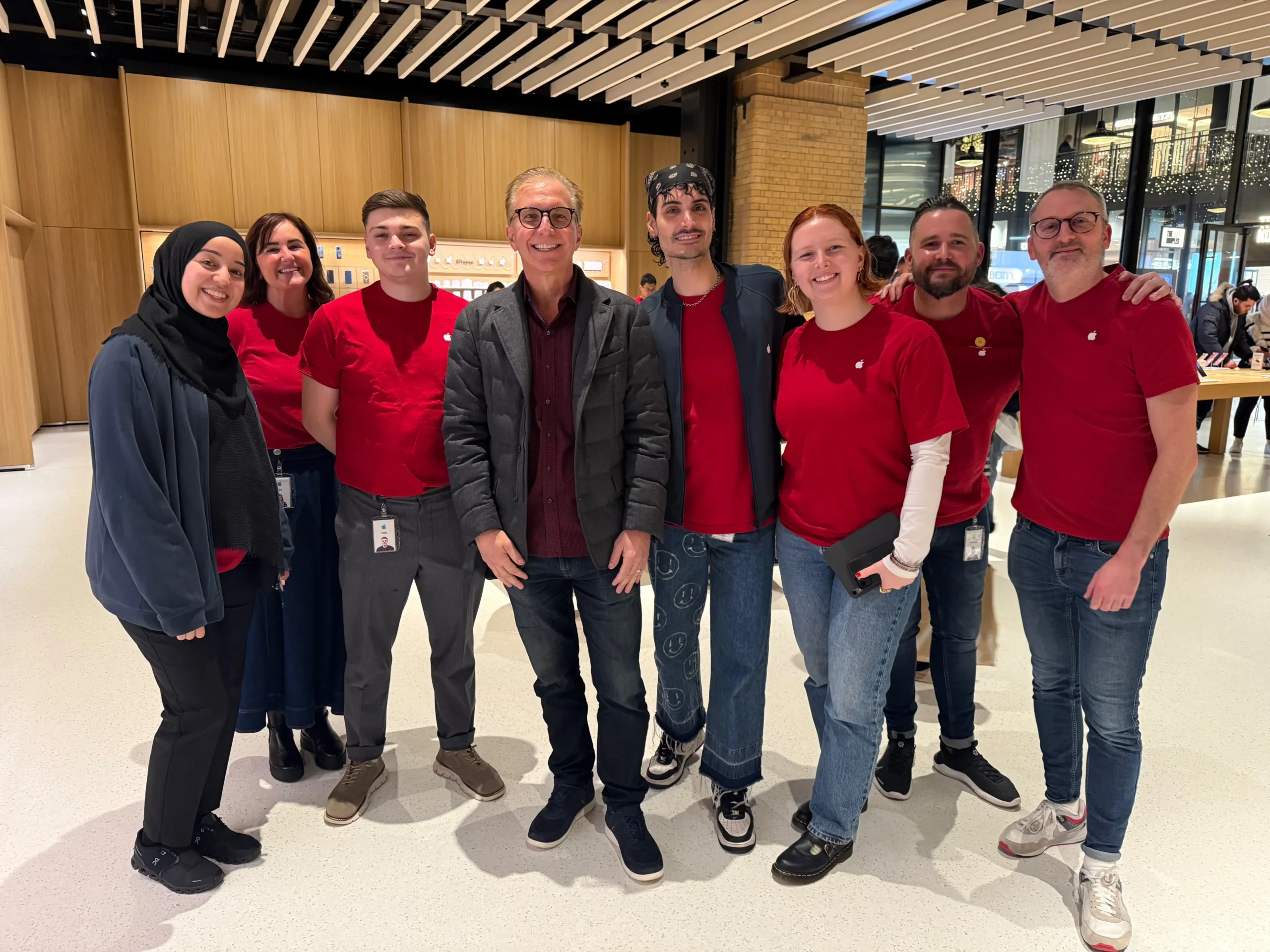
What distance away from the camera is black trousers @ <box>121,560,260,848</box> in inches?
75.2

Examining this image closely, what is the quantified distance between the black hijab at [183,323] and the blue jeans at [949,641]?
6.23 ft

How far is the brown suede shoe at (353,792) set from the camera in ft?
7.72

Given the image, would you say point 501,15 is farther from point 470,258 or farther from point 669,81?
point 470,258

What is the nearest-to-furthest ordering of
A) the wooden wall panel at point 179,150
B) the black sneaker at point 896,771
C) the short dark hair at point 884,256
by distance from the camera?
the black sneaker at point 896,771 → the short dark hair at point 884,256 → the wooden wall panel at point 179,150

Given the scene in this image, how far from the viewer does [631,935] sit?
1927mm

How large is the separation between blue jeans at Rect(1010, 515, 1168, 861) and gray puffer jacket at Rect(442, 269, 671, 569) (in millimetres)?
931

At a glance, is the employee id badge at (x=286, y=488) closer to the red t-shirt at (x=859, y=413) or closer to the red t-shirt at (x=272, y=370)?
the red t-shirt at (x=272, y=370)

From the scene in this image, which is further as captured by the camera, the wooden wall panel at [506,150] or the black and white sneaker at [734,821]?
the wooden wall panel at [506,150]

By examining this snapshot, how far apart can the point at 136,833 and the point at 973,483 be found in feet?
8.23

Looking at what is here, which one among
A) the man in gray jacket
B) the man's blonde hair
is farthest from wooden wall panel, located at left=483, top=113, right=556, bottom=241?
the man in gray jacket

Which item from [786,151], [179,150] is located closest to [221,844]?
[786,151]

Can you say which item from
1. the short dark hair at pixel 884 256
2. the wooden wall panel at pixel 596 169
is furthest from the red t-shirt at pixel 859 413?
the wooden wall panel at pixel 596 169

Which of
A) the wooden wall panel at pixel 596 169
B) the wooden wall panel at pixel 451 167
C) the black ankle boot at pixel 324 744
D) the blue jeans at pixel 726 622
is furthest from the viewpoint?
the wooden wall panel at pixel 596 169

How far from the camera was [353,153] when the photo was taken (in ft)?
33.3
